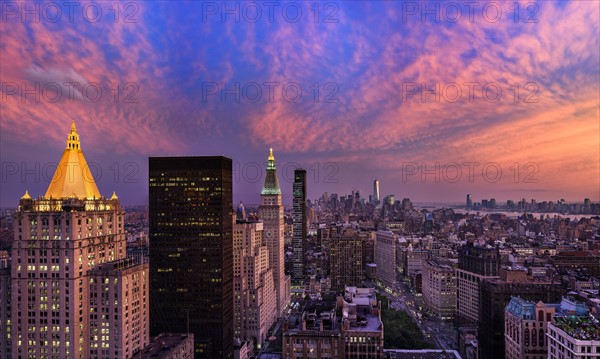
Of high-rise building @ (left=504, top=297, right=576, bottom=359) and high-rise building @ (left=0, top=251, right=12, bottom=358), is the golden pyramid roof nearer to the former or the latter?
high-rise building @ (left=0, top=251, right=12, bottom=358)

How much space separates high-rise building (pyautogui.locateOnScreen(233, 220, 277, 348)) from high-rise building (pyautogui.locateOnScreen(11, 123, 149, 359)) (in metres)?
38.1

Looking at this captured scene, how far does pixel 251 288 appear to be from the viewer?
93.9 m

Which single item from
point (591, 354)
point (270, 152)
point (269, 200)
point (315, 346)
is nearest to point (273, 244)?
point (269, 200)

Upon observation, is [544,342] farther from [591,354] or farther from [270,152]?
[270,152]

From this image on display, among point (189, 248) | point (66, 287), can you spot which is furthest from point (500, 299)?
point (66, 287)

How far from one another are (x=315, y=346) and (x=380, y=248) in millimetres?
113049

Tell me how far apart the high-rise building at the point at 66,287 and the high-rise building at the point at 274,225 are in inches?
2656

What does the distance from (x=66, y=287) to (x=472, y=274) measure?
74.3 m

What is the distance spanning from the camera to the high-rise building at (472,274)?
92500 mm

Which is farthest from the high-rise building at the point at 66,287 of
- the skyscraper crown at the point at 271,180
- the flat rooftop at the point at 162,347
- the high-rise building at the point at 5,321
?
the skyscraper crown at the point at 271,180

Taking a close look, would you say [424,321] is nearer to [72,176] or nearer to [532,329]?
[532,329]

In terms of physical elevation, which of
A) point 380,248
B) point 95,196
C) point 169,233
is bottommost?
point 380,248

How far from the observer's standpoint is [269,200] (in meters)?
128

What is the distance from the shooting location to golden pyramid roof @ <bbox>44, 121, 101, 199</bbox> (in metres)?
53.7
